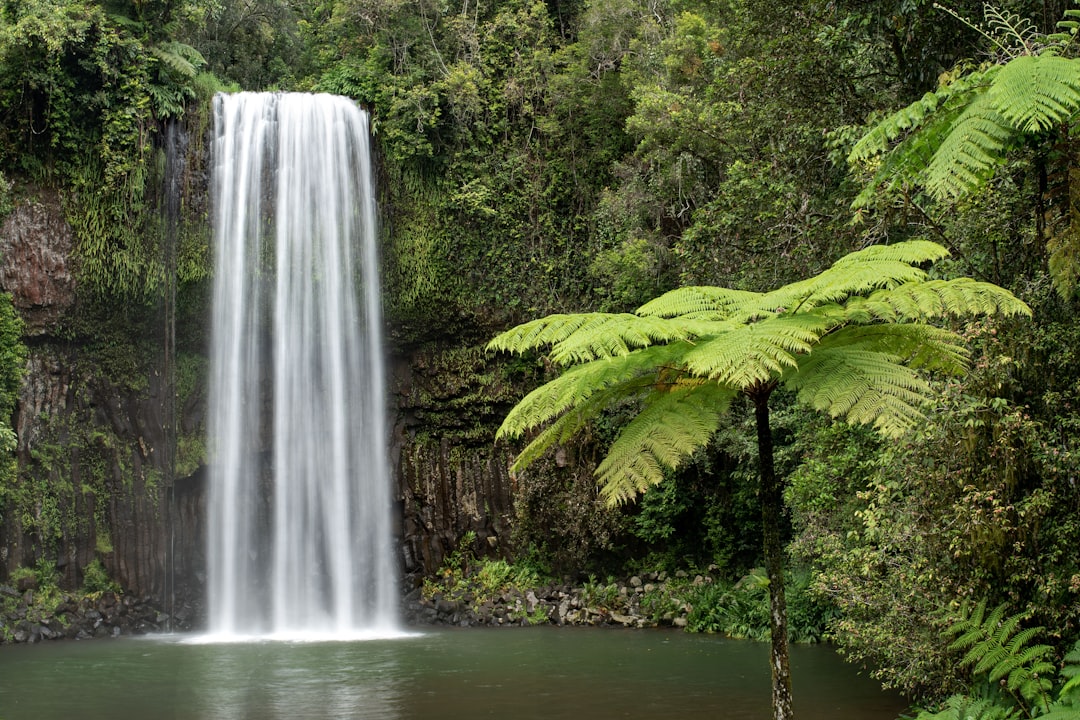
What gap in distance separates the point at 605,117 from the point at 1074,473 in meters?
15.9

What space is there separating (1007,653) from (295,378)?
14.8m

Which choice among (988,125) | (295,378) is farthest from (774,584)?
(295,378)

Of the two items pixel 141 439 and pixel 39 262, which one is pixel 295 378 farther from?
pixel 39 262

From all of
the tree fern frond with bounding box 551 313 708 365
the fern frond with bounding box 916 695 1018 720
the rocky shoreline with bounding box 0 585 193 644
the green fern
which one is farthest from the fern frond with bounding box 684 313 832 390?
the rocky shoreline with bounding box 0 585 193 644

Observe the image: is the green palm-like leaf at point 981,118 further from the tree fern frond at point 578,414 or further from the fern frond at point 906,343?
the tree fern frond at point 578,414

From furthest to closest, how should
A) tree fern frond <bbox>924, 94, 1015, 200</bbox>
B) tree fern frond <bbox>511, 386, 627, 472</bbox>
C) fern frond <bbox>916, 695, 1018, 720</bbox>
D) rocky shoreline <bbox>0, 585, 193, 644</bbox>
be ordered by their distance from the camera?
rocky shoreline <bbox>0, 585, 193, 644</bbox> < fern frond <bbox>916, 695, 1018, 720</bbox> < tree fern frond <bbox>511, 386, 627, 472</bbox> < tree fern frond <bbox>924, 94, 1015, 200</bbox>

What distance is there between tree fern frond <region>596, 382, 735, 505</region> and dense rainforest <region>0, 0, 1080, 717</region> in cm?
394

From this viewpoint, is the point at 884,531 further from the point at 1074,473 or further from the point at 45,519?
the point at 45,519

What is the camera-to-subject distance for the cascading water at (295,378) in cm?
1792

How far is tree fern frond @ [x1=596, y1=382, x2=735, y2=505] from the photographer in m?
5.34

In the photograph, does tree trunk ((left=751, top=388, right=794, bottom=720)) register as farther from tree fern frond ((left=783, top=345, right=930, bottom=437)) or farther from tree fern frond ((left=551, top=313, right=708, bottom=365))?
tree fern frond ((left=551, top=313, right=708, bottom=365))

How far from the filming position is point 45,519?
1738 cm

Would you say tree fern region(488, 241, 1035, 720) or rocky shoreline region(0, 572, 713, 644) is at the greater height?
tree fern region(488, 241, 1035, 720)

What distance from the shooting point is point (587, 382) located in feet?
17.4
